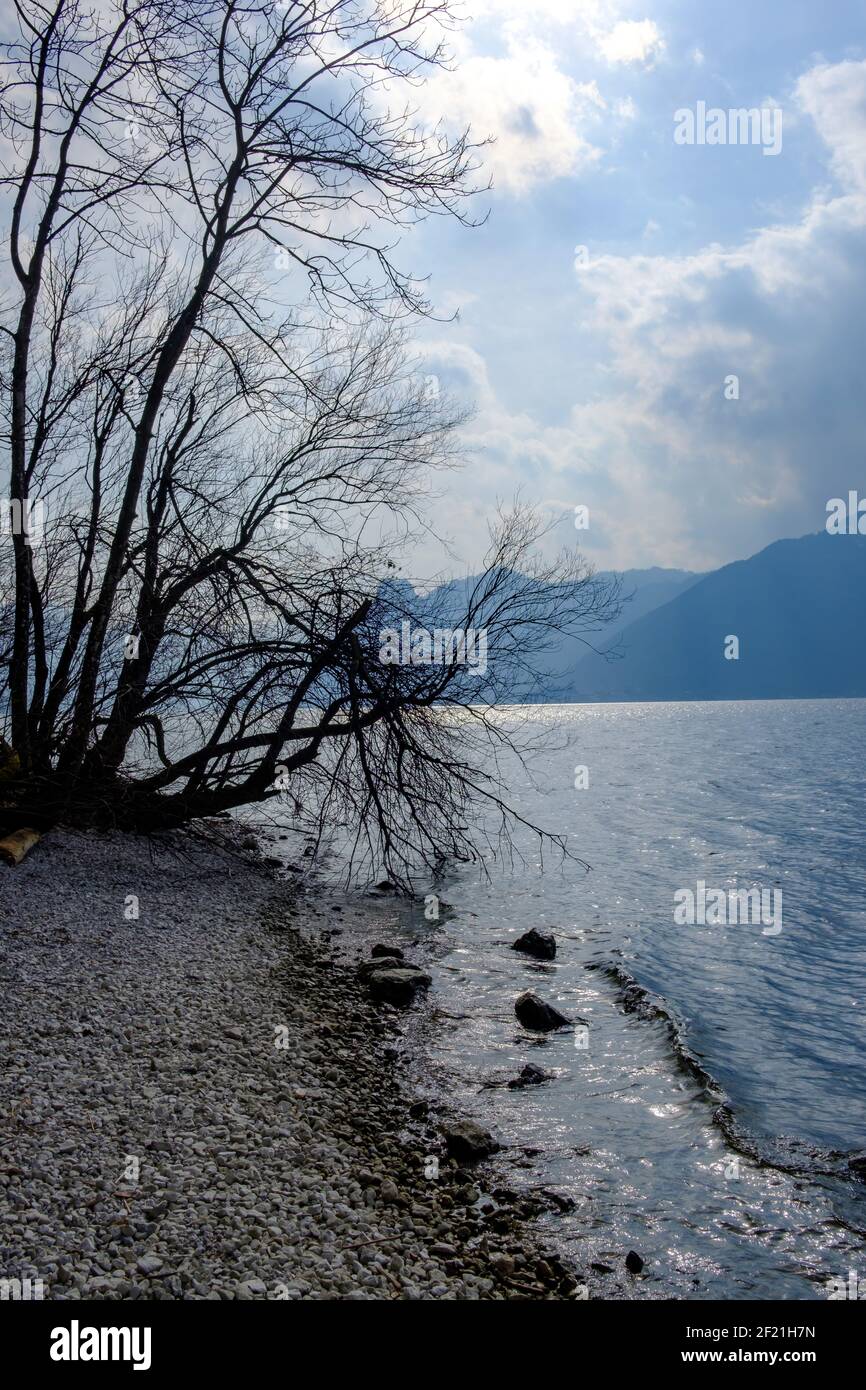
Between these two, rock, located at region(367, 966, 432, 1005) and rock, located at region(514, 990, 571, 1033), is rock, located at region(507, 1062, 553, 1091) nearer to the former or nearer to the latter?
rock, located at region(514, 990, 571, 1033)

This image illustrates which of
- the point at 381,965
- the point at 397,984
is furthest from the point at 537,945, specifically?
the point at 397,984

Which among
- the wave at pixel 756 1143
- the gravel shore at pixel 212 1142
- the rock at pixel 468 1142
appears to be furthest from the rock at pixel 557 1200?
the wave at pixel 756 1143

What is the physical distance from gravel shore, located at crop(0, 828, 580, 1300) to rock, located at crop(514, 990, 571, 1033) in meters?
1.90

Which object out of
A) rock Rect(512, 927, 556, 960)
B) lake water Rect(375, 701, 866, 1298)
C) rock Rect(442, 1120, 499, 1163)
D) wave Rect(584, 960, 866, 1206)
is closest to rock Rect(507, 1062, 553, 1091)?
lake water Rect(375, 701, 866, 1298)

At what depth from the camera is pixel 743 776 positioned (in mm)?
54062

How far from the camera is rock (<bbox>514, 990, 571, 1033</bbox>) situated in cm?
1095

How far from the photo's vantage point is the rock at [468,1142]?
7438mm

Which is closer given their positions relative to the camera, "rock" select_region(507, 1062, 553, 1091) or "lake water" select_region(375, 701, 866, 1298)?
"lake water" select_region(375, 701, 866, 1298)

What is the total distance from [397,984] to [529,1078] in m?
2.73

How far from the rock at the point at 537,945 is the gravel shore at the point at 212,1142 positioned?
4.00 meters

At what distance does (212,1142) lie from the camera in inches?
255
